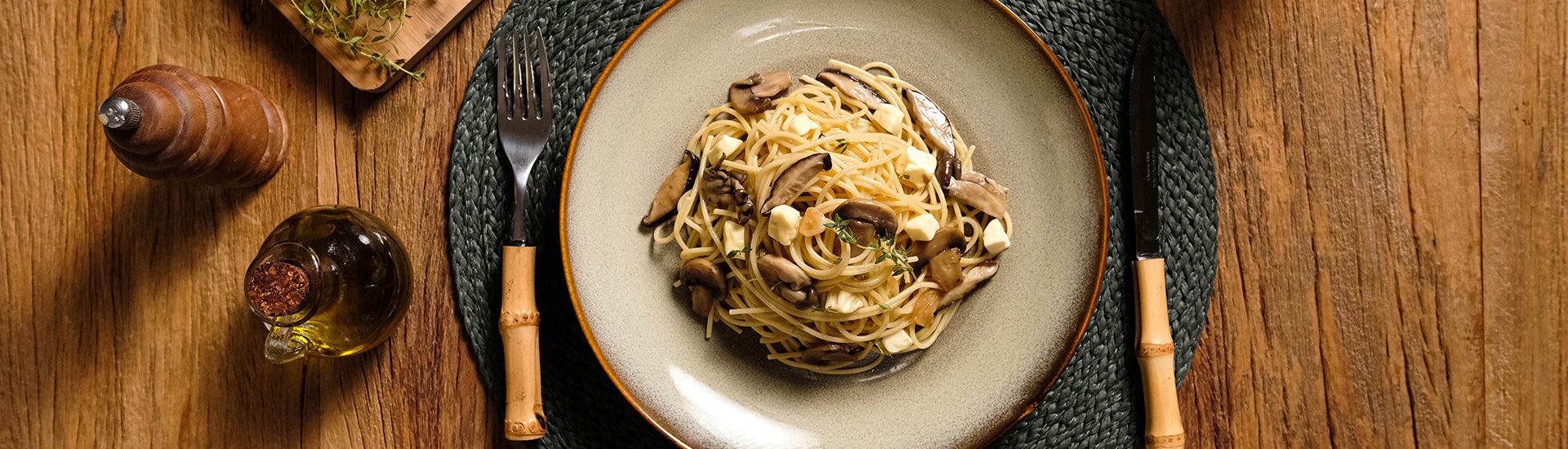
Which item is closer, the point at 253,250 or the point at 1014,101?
the point at 1014,101

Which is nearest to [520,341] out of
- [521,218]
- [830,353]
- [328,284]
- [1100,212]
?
[521,218]

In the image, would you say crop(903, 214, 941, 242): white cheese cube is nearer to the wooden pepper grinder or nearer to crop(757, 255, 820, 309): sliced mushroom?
crop(757, 255, 820, 309): sliced mushroom

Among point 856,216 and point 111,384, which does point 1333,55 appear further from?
point 111,384

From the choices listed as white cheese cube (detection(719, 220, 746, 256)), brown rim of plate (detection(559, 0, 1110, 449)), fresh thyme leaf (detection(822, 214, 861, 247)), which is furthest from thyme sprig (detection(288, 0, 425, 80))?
fresh thyme leaf (detection(822, 214, 861, 247))

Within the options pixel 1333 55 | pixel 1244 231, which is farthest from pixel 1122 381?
pixel 1333 55

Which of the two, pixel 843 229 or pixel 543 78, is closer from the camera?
pixel 843 229

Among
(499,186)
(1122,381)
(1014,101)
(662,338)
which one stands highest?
(1014,101)

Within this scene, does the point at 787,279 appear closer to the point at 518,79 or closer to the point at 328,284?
the point at 518,79
